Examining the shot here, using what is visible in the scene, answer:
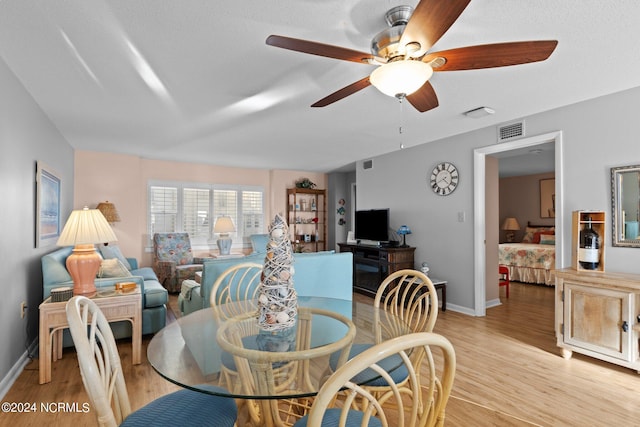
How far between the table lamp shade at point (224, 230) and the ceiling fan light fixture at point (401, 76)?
4927 mm

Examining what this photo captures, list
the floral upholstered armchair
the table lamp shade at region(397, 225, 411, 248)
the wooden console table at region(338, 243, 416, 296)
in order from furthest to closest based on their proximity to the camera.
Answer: the floral upholstered armchair, the table lamp shade at region(397, 225, 411, 248), the wooden console table at region(338, 243, 416, 296)

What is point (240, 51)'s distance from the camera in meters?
2.24

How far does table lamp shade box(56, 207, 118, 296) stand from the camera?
8.84ft

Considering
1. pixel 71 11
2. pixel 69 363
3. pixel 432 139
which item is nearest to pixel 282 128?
pixel 432 139

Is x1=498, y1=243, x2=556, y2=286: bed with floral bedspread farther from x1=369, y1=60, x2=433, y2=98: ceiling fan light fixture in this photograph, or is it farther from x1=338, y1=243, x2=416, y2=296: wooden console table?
x1=369, y1=60, x2=433, y2=98: ceiling fan light fixture

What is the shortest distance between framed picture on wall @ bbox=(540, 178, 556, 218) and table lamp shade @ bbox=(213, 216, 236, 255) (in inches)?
273

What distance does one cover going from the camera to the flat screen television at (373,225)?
210 inches

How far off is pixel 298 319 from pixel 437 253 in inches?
135

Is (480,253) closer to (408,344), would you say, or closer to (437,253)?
(437,253)

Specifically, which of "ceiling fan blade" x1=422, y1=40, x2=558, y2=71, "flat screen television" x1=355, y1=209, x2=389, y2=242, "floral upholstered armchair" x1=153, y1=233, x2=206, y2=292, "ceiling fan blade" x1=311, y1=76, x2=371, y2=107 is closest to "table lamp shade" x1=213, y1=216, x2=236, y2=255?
"floral upholstered armchair" x1=153, y1=233, x2=206, y2=292

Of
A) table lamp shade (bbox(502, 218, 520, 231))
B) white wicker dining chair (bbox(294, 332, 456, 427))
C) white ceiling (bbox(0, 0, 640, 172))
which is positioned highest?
white ceiling (bbox(0, 0, 640, 172))

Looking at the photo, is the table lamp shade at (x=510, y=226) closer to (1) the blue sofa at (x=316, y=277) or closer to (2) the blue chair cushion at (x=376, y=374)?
(1) the blue sofa at (x=316, y=277)

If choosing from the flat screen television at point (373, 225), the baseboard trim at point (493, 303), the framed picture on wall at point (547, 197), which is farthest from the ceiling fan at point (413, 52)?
the framed picture on wall at point (547, 197)

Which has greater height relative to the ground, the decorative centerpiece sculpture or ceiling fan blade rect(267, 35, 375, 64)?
ceiling fan blade rect(267, 35, 375, 64)
